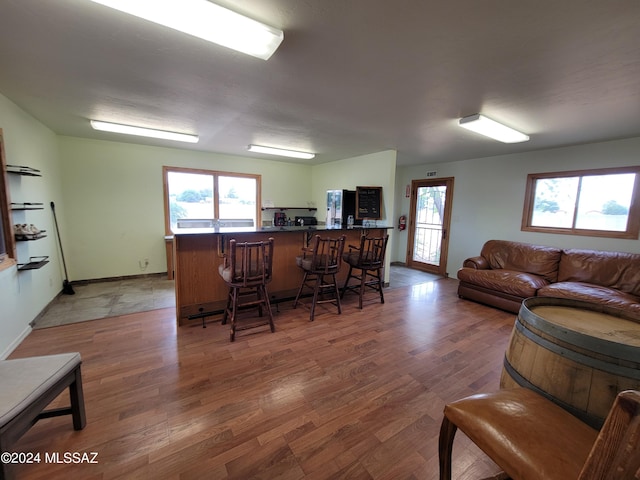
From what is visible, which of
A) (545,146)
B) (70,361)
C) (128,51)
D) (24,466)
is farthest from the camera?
(545,146)

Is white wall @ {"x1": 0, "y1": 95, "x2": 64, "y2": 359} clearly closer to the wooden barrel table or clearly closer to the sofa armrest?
the wooden barrel table

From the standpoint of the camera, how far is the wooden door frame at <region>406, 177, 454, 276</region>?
555 cm

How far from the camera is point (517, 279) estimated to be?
3.61 m

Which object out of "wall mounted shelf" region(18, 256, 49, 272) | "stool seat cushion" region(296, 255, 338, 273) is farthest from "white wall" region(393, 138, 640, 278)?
"wall mounted shelf" region(18, 256, 49, 272)

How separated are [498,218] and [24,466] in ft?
20.1

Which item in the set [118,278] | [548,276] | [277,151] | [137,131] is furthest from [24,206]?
[548,276]

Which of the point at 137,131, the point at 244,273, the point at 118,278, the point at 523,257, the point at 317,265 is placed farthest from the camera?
the point at 118,278

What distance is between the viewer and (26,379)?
1316mm

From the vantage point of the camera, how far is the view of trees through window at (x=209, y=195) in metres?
5.04

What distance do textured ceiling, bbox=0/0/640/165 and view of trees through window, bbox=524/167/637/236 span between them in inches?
26.7

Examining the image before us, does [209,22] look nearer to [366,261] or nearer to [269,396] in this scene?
[269,396]

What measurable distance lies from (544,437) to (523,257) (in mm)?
3968

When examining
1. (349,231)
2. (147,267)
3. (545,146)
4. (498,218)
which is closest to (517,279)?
(498,218)

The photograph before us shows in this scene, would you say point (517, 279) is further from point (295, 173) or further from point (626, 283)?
point (295, 173)
